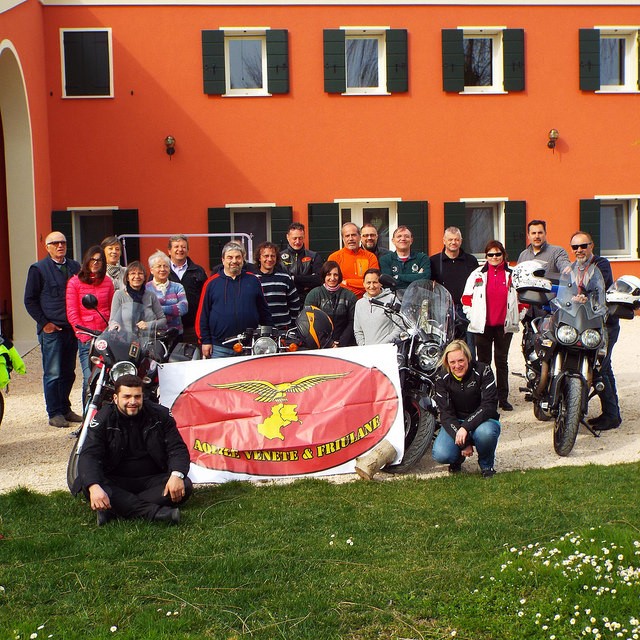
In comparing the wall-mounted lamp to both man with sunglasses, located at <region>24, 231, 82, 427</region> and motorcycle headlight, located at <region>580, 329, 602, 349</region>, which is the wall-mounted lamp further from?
motorcycle headlight, located at <region>580, 329, 602, 349</region>

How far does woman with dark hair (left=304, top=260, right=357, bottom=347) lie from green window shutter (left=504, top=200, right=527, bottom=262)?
408 inches

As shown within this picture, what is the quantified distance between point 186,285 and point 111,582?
185 inches

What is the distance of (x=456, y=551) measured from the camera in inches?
199

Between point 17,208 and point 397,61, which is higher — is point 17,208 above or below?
below

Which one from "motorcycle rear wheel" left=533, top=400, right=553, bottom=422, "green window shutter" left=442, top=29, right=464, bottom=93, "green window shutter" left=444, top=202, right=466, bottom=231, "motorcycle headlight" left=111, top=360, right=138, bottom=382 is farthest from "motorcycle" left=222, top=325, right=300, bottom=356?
"green window shutter" left=442, top=29, right=464, bottom=93

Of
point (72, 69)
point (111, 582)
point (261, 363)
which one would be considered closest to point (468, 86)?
point (72, 69)

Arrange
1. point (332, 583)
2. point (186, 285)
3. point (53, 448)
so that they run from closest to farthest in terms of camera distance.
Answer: point (332, 583) → point (53, 448) → point (186, 285)

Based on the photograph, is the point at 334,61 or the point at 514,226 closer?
the point at 334,61

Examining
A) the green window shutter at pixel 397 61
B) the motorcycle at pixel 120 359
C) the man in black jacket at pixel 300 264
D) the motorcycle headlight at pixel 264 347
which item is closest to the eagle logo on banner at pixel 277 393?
the motorcycle headlight at pixel 264 347

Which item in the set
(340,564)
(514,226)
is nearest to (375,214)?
(514,226)

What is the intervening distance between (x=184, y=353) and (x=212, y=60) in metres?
10.5

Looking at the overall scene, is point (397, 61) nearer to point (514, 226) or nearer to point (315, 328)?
point (514, 226)

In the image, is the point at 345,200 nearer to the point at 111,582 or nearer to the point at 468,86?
the point at 468,86

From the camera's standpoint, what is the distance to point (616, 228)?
18.7m
